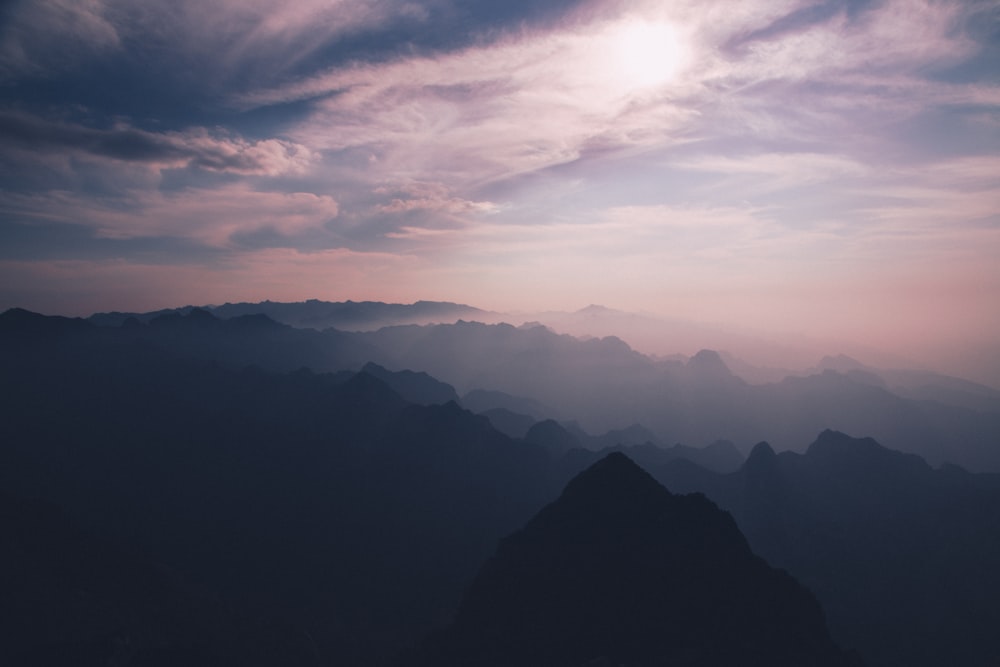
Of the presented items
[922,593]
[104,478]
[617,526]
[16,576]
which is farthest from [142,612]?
[922,593]

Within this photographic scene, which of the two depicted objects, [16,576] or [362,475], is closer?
[16,576]

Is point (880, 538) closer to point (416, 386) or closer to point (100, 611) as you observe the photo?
point (100, 611)

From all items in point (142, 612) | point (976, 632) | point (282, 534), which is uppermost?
point (142, 612)

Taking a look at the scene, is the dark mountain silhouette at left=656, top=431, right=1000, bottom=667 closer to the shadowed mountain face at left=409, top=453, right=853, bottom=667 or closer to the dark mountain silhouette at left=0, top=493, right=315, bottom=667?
the shadowed mountain face at left=409, top=453, right=853, bottom=667

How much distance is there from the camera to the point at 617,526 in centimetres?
5050

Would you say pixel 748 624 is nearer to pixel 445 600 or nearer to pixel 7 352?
pixel 445 600

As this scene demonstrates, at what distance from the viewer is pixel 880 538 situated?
3829 inches

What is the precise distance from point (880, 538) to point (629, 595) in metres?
81.7

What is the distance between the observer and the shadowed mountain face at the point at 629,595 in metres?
42.3

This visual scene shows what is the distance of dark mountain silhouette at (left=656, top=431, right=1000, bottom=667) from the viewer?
259ft

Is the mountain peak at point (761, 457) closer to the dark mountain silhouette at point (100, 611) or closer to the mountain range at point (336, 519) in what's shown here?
the mountain range at point (336, 519)

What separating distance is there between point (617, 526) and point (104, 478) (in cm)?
10671

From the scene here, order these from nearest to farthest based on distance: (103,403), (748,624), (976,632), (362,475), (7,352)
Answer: (748,624)
(976,632)
(362,475)
(103,403)
(7,352)

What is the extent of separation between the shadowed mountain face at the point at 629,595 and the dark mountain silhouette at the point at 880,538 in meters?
48.5
